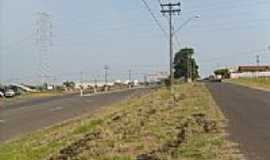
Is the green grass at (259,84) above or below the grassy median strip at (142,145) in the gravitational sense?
above

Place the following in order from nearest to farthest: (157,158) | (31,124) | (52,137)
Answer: (157,158) < (52,137) < (31,124)

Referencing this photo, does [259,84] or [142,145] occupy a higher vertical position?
[259,84]

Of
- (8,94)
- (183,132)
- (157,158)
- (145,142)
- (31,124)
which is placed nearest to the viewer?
(157,158)

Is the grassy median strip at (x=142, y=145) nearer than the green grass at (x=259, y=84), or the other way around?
the grassy median strip at (x=142, y=145)

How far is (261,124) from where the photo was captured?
20.1m

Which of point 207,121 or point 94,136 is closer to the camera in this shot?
point 94,136

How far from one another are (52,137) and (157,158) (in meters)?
8.96

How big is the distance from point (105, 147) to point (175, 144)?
168cm

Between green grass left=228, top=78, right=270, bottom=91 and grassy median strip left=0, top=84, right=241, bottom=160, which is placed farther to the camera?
green grass left=228, top=78, right=270, bottom=91

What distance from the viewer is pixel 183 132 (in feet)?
54.2

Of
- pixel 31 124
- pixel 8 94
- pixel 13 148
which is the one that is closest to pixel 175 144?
pixel 13 148

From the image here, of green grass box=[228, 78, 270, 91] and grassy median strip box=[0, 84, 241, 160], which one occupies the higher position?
green grass box=[228, 78, 270, 91]

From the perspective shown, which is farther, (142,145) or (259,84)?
(259,84)

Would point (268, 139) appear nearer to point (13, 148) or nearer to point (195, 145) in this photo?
point (195, 145)
